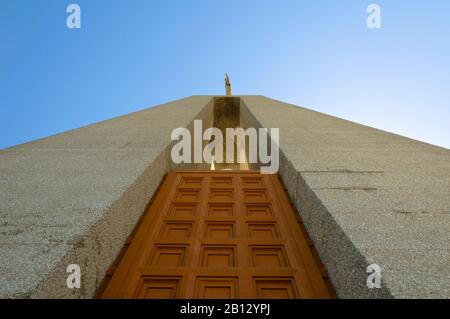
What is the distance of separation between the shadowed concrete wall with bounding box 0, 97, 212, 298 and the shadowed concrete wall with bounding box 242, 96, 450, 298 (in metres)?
1.32

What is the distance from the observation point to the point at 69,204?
2139 millimetres

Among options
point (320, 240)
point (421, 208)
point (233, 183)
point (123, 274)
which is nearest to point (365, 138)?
point (233, 183)

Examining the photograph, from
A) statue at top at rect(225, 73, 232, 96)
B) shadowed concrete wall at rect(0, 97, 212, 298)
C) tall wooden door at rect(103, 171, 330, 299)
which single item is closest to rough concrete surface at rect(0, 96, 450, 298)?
shadowed concrete wall at rect(0, 97, 212, 298)

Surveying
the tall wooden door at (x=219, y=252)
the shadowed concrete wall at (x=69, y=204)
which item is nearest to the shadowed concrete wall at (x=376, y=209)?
the tall wooden door at (x=219, y=252)

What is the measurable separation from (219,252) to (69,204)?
3.43 feet

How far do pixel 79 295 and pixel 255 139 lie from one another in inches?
193

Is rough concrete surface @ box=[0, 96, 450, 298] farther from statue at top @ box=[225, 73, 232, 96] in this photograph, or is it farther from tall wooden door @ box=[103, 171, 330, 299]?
statue at top @ box=[225, 73, 232, 96]

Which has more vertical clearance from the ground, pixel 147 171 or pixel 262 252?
pixel 147 171

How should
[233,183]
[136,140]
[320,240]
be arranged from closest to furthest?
[320,240], [233,183], [136,140]

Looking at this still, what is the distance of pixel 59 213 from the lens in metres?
2.01

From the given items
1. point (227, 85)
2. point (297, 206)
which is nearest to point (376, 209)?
point (297, 206)

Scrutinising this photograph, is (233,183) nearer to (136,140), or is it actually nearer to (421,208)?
(136,140)

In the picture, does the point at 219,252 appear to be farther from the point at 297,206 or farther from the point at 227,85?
the point at 227,85

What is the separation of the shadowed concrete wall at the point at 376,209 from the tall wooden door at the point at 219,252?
0.17 m
